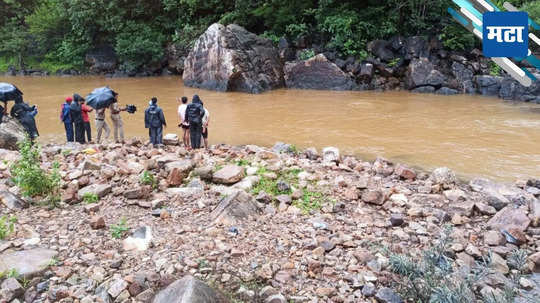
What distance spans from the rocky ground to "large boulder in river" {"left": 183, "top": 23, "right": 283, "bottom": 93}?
1246 cm

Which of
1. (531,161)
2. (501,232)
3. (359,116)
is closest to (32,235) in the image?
(501,232)

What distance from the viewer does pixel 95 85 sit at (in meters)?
23.3

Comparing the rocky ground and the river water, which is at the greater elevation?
the river water

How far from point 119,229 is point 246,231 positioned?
1.36 metres

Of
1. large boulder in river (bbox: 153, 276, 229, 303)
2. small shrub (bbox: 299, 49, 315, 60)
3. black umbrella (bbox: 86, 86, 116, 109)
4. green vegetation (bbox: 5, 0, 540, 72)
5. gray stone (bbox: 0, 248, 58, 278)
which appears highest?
green vegetation (bbox: 5, 0, 540, 72)

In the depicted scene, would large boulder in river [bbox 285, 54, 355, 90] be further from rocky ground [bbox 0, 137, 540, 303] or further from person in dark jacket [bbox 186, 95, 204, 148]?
rocky ground [bbox 0, 137, 540, 303]

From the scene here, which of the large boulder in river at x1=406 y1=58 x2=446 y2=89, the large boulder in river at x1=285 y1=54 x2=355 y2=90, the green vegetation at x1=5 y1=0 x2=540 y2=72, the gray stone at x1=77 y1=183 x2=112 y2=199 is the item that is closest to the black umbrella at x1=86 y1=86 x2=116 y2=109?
the gray stone at x1=77 y1=183 x2=112 y2=199

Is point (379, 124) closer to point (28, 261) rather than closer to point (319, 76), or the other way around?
point (319, 76)

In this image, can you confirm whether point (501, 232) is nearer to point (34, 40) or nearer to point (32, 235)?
point (32, 235)

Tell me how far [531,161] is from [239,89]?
12653mm

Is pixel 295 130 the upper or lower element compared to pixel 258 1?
lower

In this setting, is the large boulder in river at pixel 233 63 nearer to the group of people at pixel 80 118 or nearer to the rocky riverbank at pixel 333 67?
the rocky riverbank at pixel 333 67

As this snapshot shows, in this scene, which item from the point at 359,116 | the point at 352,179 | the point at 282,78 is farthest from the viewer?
the point at 282,78

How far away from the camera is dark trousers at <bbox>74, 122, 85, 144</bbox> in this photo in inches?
394
